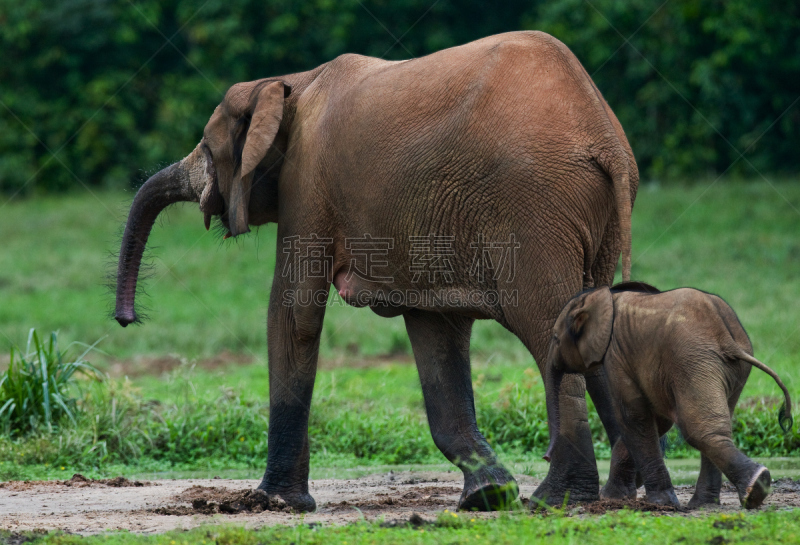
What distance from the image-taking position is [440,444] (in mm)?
6160

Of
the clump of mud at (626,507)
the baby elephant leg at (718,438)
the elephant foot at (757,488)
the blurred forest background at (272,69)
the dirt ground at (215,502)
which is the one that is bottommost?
the dirt ground at (215,502)

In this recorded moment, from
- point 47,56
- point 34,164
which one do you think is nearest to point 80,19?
point 47,56

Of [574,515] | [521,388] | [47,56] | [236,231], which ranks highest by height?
[47,56]

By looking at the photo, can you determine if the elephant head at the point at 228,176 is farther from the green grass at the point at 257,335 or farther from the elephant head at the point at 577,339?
the elephant head at the point at 577,339

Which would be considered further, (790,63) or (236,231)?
(790,63)

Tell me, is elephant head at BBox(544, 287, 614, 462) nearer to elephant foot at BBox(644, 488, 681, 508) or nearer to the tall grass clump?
elephant foot at BBox(644, 488, 681, 508)

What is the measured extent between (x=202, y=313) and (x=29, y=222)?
7339 millimetres

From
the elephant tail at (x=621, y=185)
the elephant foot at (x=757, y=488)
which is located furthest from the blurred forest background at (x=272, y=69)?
the elephant foot at (x=757, y=488)

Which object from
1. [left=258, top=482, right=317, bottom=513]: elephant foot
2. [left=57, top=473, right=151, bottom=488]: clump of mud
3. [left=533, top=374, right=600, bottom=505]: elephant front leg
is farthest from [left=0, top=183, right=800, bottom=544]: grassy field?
[left=258, top=482, right=317, bottom=513]: elephant foot

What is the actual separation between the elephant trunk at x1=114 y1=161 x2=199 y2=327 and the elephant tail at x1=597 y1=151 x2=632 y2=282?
8.71 feet

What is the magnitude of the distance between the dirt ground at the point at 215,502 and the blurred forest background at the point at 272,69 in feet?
50.6

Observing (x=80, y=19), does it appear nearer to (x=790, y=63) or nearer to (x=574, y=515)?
(x=790, y=63)

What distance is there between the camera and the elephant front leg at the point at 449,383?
6.10 meters

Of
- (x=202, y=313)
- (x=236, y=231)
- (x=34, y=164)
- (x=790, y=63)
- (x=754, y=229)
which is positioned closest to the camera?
(x=236, y=231)
